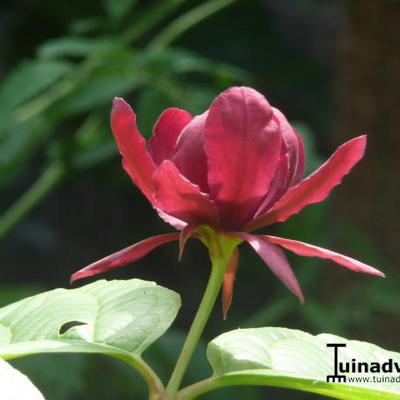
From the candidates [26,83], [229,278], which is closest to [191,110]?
[26,83]

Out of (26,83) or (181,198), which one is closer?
(181,198)

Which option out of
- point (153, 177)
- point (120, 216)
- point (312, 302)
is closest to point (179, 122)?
point (153, 177)

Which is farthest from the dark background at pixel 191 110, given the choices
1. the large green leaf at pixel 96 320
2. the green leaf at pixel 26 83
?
the large green leaf at pixel 96 320

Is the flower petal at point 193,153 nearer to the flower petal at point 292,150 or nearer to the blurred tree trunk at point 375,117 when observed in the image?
the flower petal at point 292,150

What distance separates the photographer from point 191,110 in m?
1.29

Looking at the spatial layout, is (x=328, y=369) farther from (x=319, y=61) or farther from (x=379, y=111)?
(x=319, y=61)

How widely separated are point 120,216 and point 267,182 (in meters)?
2.26

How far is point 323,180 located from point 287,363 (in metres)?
0.07

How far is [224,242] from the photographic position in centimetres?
38

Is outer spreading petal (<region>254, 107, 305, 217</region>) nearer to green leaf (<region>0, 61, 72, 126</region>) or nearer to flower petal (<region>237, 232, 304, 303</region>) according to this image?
flower petal (<region>237, 232, 304, 303</region>)

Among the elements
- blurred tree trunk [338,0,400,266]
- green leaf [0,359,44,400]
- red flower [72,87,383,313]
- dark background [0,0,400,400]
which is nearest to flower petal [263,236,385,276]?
red flower [72,87,383,313]

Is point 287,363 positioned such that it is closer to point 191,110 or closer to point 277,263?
point 277,263

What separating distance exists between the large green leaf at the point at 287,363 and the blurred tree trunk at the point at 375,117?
1766 millimetres

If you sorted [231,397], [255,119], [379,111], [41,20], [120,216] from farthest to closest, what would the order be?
[120,216]
[41,20]
[379,111]
[231,397]
[255,119]
